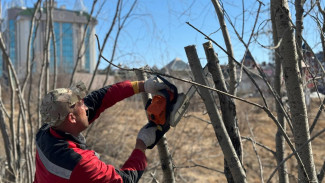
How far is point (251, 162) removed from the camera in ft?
26.2

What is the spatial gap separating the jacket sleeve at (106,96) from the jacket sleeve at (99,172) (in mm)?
461

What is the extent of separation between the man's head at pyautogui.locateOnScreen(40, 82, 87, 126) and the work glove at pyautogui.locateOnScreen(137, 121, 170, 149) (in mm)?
370

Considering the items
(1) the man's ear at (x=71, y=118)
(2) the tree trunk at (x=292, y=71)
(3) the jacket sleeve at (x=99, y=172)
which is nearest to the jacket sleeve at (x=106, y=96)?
(1) the man's ear at (x=71, y=118)

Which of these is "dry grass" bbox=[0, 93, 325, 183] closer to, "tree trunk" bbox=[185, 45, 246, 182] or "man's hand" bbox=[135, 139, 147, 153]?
"man's hand" bbox=[135, 139, 147, 153]

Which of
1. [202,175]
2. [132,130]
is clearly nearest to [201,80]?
[202,175]

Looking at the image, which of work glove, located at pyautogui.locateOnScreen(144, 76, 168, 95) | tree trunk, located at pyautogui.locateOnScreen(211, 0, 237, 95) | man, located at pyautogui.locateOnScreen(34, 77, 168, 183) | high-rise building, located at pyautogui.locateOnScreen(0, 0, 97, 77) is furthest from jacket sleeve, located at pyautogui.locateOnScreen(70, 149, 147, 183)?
high-rise building, located at pyautogui.locateOnScreen(0, 0, 97, 77)

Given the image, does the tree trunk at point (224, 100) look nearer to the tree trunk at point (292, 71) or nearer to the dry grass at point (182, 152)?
the tree trunk at point (292, 71)

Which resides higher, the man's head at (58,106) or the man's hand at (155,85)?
the man's hand at (155,85)

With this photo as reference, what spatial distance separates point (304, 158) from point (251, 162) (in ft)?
22.7

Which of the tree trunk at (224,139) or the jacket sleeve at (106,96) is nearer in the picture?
the tree trunk at (224,139)

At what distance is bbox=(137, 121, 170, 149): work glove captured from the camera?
1532 mm

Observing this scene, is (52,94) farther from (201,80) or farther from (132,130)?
(132,130)

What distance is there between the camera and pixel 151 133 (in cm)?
156

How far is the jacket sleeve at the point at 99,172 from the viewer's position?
133cm
